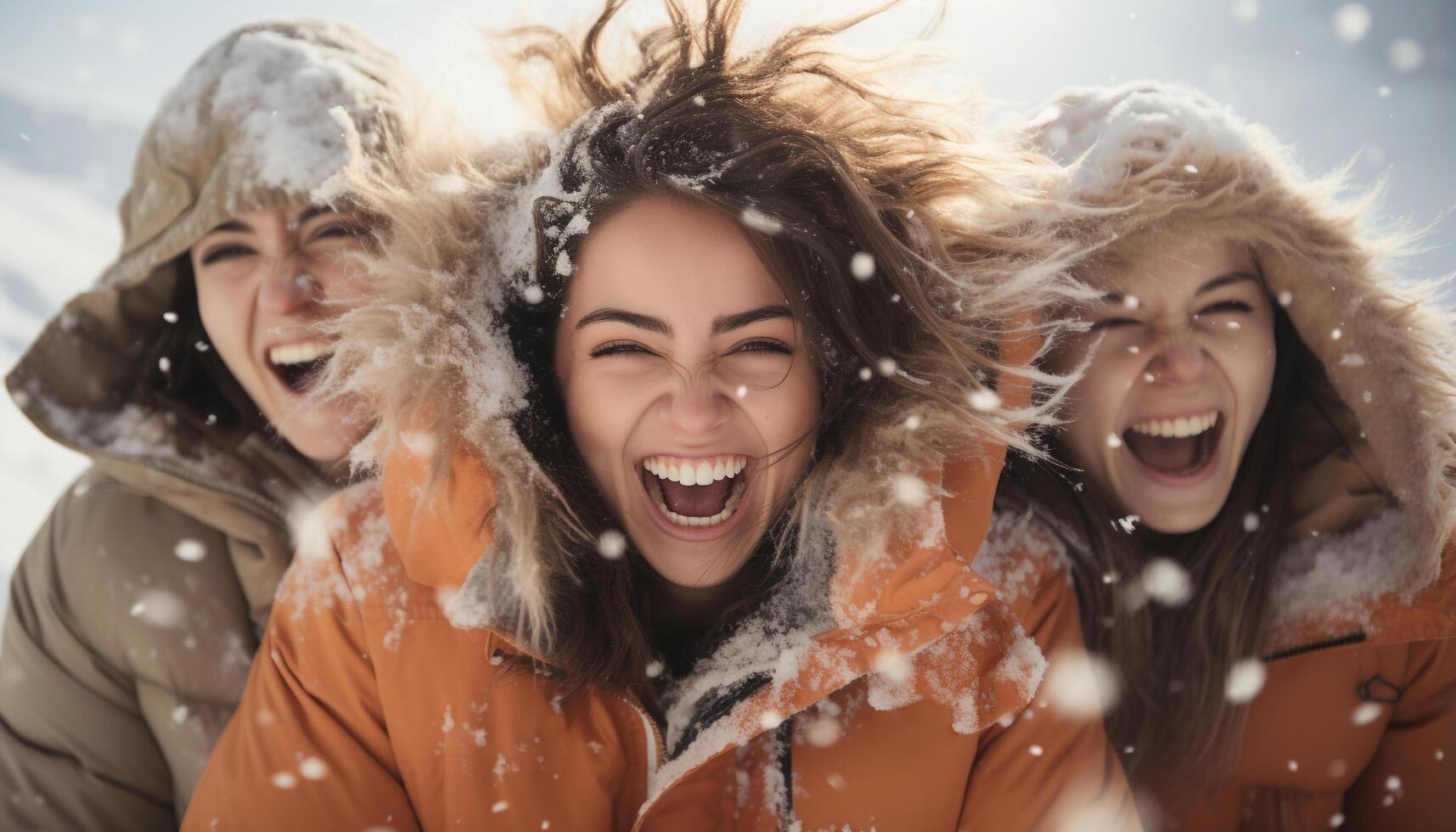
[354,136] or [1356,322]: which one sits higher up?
[354,136]

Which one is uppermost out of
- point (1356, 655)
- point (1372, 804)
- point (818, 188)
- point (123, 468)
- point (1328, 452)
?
point (818, 188)

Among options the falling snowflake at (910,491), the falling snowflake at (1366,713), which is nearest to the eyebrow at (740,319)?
the falling snowflake at (910,491)

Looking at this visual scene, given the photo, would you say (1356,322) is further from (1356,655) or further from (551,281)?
(551,281)

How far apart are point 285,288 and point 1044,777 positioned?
2.10 metres

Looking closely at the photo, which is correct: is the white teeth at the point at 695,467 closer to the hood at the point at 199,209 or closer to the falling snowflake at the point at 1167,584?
the hood at the point at 199,209

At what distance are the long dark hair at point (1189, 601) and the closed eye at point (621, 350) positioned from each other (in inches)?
38.3

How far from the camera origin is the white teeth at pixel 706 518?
1.94 m

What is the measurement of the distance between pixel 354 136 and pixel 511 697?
121 centimetres

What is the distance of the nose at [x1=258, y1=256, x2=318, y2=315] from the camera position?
2355 mm

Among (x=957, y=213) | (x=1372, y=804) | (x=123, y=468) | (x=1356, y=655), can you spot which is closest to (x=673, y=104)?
(x=957, y=213)

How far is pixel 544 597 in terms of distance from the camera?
1761mm

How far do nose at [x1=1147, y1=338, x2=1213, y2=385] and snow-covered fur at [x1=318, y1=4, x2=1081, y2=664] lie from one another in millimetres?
409

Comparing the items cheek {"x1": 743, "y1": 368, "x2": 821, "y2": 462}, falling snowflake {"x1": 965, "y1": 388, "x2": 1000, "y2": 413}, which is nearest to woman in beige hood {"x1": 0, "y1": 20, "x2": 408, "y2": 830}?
cheek {"x1": 743, "y1": 368, "x2": 821, "y2": 462}

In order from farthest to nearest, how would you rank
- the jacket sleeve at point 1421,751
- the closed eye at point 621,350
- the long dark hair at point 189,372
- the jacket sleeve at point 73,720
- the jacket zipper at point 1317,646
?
the long dark hair at point 189,372
the jacket sleeve at point 73,720
the jacket sleeve at point 1421,751
the jacket zipper at point 1317,646
the closed eye at point 621,350
